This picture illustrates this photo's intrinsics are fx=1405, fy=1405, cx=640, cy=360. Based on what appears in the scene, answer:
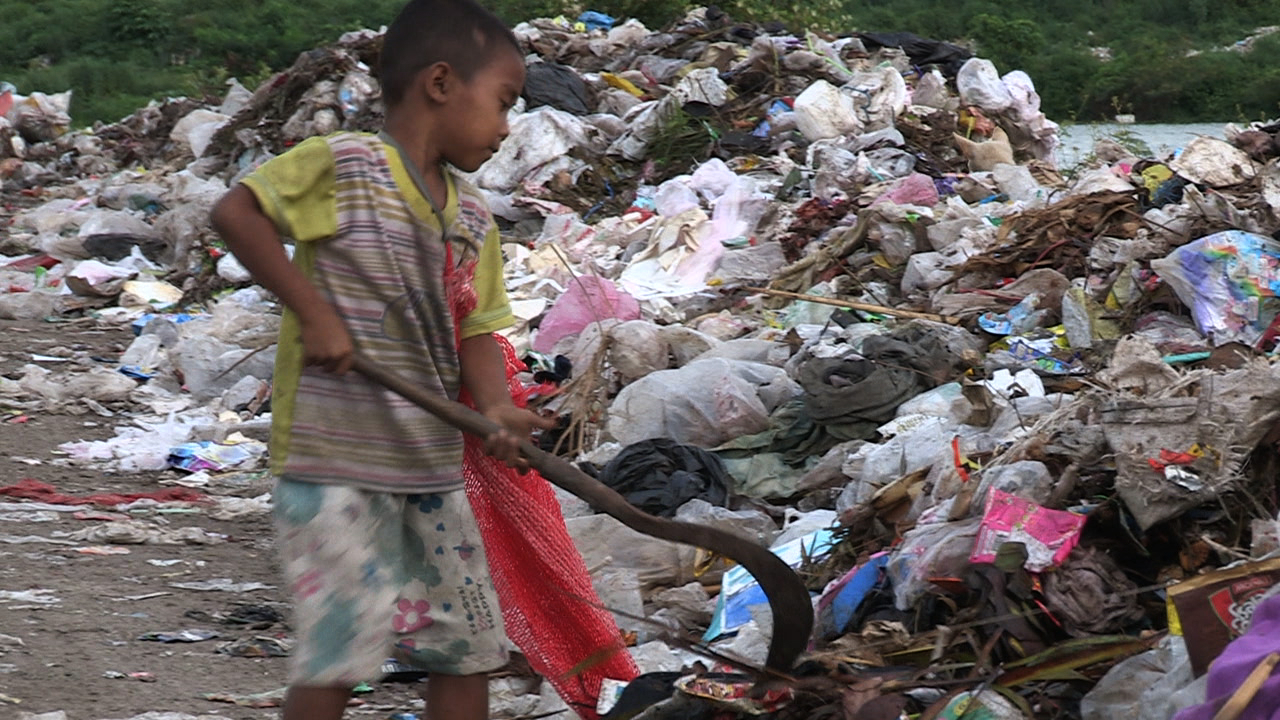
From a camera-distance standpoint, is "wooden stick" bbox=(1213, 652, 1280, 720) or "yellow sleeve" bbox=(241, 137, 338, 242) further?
"yellow sleeve" bbox=(241, 137, 338, 242)

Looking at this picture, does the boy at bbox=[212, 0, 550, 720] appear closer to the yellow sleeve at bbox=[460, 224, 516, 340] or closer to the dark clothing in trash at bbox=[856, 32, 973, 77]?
the yellow sleeve at bbox=[460, 224, 516, 340]

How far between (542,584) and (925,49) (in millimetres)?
7625

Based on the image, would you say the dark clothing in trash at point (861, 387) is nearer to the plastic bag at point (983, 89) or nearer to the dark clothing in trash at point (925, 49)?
the plastic bag at point (983, 89)

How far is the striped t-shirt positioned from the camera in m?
1.88

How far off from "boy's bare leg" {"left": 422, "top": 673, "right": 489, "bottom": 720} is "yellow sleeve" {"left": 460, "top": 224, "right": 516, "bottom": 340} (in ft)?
1.64

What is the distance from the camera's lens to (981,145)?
7441 millimetres

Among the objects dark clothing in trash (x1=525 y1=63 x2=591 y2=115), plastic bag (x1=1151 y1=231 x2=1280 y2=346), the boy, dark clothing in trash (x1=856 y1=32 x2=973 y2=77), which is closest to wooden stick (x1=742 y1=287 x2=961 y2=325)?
plastic bag (x1=1151 y1=231 x2=1280 y2=346)

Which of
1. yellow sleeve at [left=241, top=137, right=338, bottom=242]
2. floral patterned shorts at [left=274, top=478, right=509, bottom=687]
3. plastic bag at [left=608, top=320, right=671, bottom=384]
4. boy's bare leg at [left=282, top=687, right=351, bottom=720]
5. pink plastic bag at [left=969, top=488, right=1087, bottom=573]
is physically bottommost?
plastic bag at [left=608, top=320, right=671, bottom=384]

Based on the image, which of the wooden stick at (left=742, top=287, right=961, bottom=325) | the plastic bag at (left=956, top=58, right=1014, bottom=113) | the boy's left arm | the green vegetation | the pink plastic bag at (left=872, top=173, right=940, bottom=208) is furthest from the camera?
the green vegetation

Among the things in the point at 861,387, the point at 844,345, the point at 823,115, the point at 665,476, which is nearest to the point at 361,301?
the point at 665,476

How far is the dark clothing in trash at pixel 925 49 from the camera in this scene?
9.00 m

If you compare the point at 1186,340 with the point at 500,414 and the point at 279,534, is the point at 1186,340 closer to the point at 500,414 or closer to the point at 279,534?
the point at 500,414

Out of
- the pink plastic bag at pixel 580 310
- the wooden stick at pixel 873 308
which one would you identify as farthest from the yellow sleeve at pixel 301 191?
the pink plastic bag at pixel 580 310

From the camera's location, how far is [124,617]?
10.2 ft
